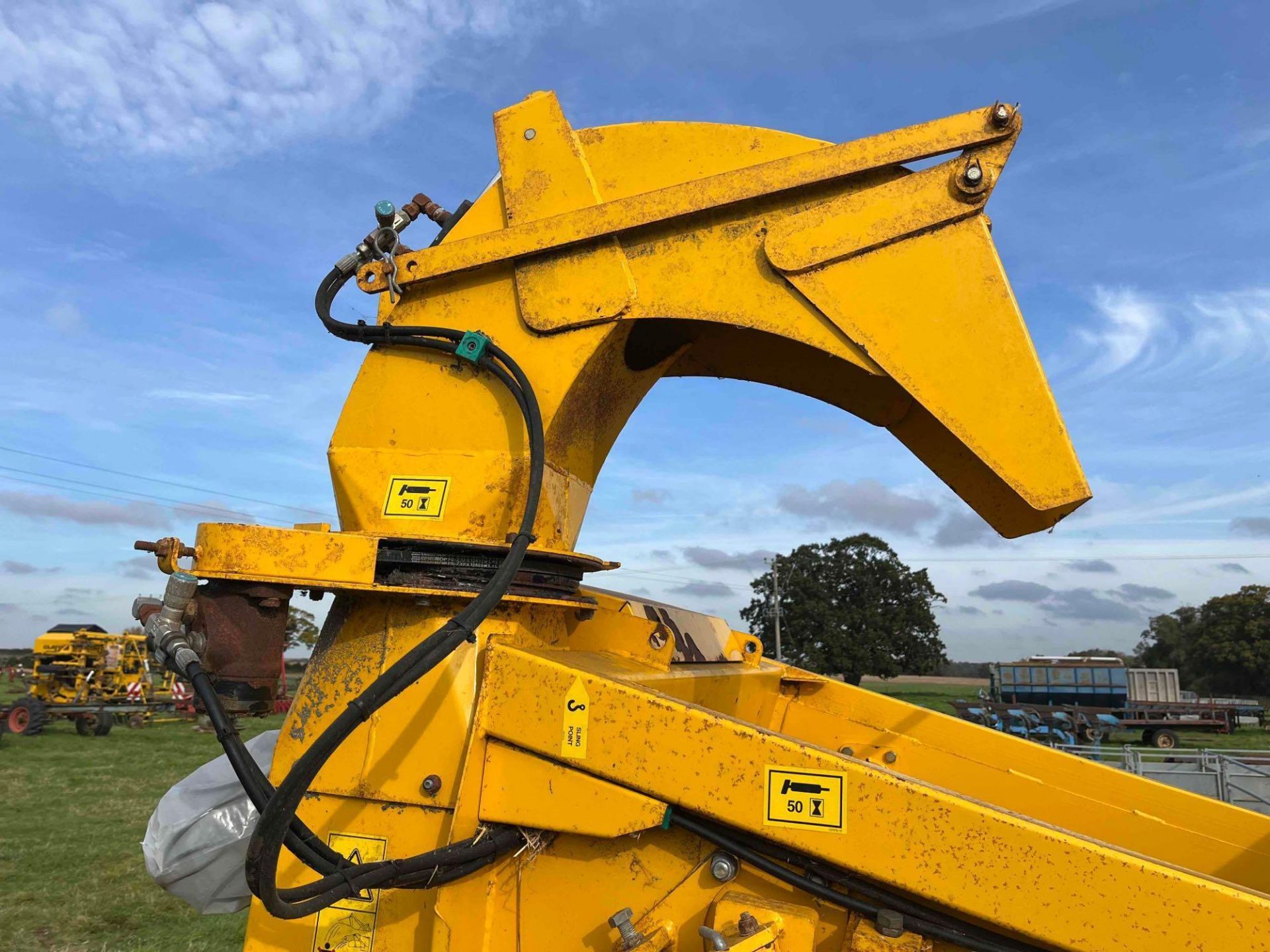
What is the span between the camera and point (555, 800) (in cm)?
205

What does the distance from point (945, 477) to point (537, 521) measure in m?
1.24

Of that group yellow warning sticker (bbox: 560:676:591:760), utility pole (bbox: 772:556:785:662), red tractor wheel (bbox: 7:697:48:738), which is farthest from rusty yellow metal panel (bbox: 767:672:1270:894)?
utility pole (bbox: 772:556:785:662)

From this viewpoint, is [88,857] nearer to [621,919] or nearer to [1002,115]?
[621,919]

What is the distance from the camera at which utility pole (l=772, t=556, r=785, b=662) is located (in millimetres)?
38406

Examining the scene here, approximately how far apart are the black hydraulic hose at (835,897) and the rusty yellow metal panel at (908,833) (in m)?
0.05

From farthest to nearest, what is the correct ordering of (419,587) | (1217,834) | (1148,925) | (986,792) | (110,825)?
(110,825) < (986,792) < (1217,834) < (419,587) < (1148,925)

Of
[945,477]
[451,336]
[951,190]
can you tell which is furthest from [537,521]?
[951,190]

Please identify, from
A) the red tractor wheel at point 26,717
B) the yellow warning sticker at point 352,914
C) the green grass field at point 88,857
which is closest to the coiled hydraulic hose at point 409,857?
the yellow warning sticker at point 352,914

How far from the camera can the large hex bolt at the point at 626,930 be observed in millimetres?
1955

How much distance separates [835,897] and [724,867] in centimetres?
26

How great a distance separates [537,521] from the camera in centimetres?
254

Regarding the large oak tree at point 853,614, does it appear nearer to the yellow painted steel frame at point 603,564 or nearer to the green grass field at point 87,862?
the green grass field at point 87,862

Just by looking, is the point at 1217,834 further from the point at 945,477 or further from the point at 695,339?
the point at 695,339

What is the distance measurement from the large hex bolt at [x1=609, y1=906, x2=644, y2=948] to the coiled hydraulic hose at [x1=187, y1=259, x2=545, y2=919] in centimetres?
30
